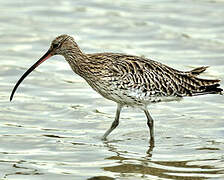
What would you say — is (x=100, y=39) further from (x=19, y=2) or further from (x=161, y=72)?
(x=161, y=72)

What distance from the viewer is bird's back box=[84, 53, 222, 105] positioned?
1168cm

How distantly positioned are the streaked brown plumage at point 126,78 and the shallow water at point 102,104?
0.61 metres

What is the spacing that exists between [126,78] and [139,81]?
0.94 ft

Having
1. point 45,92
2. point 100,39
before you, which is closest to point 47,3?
point 100,39

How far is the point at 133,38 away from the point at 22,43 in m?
2.62

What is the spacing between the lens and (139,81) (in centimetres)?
1198

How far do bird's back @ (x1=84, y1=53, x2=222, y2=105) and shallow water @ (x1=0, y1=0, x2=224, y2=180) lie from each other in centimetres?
63

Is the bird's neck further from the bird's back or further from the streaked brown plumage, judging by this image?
the bird's back

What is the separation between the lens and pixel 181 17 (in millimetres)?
19219

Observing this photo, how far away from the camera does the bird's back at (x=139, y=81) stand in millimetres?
11680

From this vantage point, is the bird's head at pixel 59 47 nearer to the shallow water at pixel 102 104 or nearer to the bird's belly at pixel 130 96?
the bird's belly at pixel 130 96

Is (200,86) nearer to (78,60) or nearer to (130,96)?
(130,96)

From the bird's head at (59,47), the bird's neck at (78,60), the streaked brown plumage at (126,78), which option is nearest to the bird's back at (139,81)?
the streaked brown plumage at (126,78)

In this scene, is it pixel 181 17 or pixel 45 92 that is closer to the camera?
pixel 45 92
